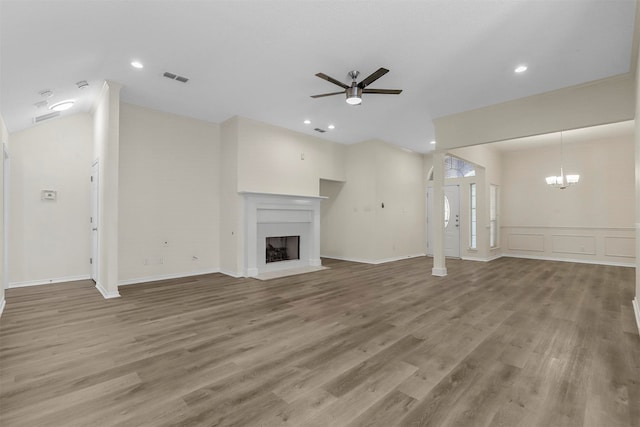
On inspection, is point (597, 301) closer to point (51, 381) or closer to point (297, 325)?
point (297, 325)

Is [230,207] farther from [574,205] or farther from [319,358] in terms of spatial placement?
[574,205]

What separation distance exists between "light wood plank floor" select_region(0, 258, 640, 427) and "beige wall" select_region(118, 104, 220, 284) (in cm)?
98

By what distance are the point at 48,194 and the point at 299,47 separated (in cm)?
482

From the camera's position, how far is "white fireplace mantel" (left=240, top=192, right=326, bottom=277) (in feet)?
19.1

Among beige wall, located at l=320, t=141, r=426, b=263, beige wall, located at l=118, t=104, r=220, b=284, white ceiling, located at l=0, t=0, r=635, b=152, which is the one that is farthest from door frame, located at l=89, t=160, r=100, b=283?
beige wall, located at l=320, t=141, r=426, b=263

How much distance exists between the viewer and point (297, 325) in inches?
123

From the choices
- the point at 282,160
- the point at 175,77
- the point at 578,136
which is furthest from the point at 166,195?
the point at 578,136

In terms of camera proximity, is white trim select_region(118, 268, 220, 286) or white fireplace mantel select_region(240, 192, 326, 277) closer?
white trim select_region(118, 268, 220, 286)

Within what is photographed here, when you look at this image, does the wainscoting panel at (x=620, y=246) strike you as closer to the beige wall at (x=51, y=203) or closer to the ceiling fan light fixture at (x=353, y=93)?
the ceiling fan light fixture at (x=353, y=93)

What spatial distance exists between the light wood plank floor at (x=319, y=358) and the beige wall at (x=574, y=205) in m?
4.02

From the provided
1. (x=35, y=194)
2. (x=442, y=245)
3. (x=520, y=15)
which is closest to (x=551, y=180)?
(x=442, y=245)

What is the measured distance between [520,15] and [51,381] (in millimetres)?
4876

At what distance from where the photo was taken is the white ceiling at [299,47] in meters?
2.69

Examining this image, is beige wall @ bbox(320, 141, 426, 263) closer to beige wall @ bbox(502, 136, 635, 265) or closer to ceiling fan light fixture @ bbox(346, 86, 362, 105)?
beige wall @ bbox(502, 136, 635, 265)
